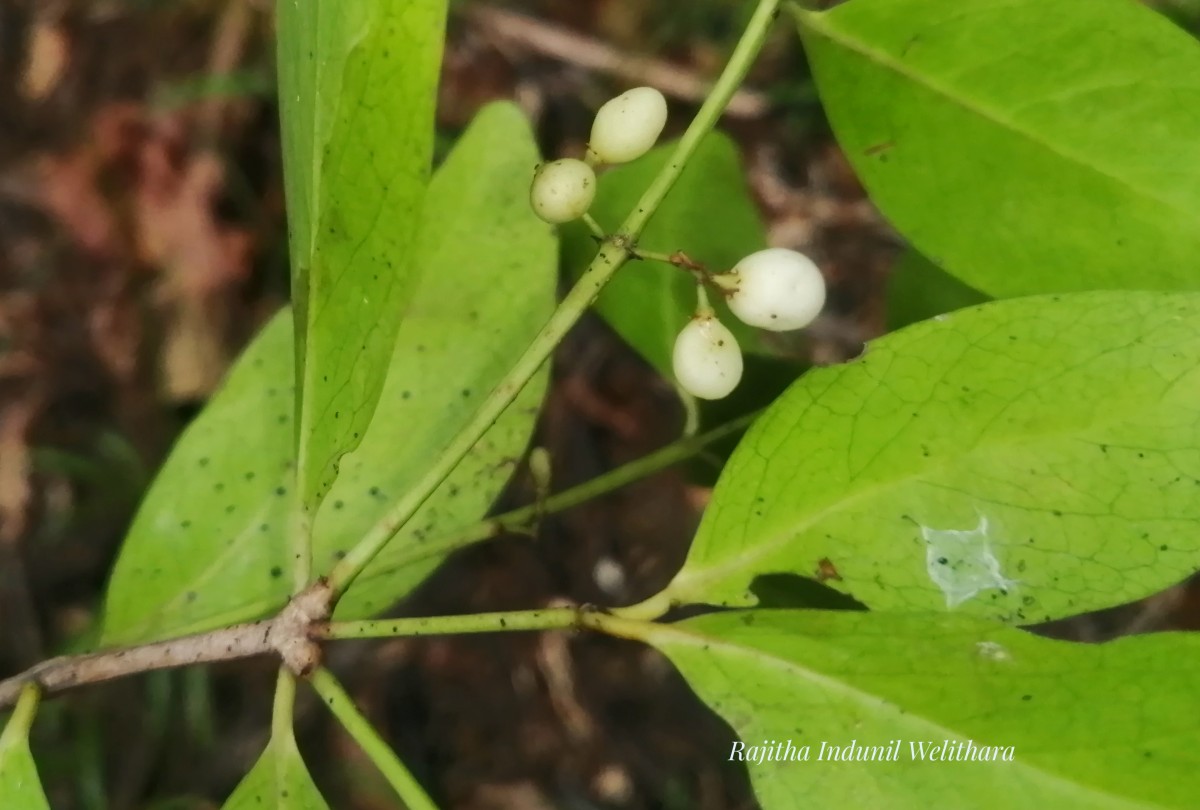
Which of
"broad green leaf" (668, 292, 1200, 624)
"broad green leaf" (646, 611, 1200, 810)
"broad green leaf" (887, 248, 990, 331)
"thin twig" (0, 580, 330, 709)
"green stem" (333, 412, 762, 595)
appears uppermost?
"thin twig" (0, 580, 330, 709)

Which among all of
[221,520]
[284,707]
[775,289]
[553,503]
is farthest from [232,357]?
[775,289]

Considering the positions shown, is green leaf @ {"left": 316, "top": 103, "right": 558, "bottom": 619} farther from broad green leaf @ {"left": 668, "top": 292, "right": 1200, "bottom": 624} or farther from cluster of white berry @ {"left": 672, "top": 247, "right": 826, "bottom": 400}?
broad green leaf @ {"left": 668, "top": 292, "right": 1200, "bottom": 624}

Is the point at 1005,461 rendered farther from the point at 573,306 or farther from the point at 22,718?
the point at 22,718

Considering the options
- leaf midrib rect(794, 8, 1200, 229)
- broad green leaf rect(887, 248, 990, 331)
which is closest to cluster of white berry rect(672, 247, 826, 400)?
leaf midrib rect(794, 8, 1200, 229)

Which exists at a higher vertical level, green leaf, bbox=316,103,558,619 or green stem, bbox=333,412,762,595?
green leaf, bbox=316,103,558,619

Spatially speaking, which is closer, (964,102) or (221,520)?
(964,102)

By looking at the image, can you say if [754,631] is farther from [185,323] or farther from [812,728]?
[185,323]

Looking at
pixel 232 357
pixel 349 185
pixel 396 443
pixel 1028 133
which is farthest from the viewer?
pixel 232 357
